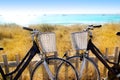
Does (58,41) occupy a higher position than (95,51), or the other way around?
(95,51)

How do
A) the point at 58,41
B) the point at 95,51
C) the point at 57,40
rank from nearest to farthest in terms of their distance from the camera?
the point at 95,51 < the point at 58,41 < the point at 57,40

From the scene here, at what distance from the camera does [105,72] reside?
13.2 feet

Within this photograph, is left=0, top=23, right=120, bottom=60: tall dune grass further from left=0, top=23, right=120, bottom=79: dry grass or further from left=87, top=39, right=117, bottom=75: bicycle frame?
left=87, top=39, right=117, bottom=75: bicycle frame

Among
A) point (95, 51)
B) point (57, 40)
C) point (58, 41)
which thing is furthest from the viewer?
point (57, 40)

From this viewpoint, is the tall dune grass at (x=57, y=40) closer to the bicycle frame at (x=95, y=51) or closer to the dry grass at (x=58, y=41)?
the dry grass at (x=58, y=41)

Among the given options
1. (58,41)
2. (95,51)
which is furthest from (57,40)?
(95,51)

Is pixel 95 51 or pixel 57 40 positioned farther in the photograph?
pixel 57 40

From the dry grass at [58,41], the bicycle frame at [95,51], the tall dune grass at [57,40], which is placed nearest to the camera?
the bicycle frame at [95,51]

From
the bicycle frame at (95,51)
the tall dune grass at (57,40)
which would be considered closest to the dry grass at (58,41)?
the tall dune grass at (57,40)

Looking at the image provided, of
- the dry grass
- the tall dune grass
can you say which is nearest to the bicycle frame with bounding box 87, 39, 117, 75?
the tall dune grass

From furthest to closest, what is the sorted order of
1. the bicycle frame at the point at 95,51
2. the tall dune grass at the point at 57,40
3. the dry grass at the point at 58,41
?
the tall dune grass at the point at 57,40, the dry grass at the point at 58,41, the bicycle frame at the point at 95,51

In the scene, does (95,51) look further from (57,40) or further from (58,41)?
(57,40)

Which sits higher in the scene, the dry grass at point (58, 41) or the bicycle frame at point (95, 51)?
the bicycle frame at point (95, 51)

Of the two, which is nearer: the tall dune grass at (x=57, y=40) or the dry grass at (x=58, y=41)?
the dry grass at (x=58, y=41)
